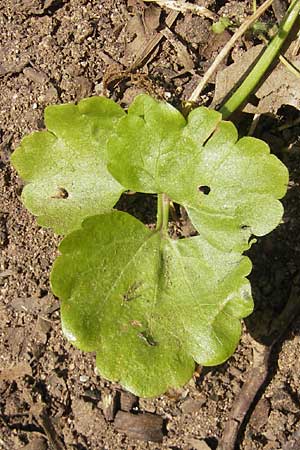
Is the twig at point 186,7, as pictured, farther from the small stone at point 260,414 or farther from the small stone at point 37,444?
the small stone at point 37,444

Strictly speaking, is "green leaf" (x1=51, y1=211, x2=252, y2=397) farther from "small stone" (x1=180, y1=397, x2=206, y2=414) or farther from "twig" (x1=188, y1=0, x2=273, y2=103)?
"twig" (x1=188, y1=0, x2=273, y2=103)

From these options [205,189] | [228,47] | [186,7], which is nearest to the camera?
[205,189]

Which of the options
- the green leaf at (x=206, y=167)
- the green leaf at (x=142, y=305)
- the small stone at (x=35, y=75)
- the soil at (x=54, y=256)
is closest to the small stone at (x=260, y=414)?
the soil at (x=54, y=256)

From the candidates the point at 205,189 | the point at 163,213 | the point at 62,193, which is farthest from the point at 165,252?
the point at 62,193

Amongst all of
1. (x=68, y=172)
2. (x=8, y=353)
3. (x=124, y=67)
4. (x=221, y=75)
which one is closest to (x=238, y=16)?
(x=221, y=75)

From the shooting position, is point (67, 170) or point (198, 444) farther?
point (198, 444)

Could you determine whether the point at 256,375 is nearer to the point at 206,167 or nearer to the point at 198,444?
the point at 198,444
